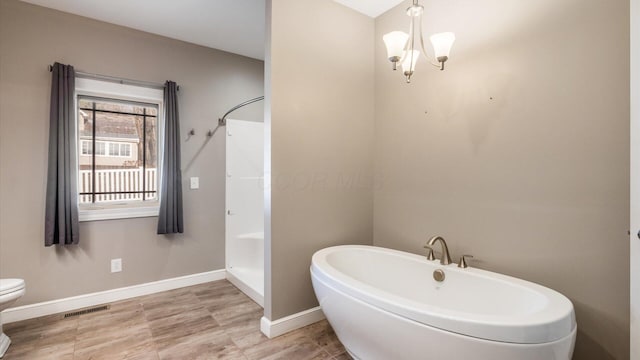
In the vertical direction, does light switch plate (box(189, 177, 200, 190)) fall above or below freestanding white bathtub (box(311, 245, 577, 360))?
above

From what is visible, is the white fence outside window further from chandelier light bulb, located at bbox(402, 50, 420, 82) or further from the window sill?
chandelier light bulb, located at bbox(402, 50, 420, 82)

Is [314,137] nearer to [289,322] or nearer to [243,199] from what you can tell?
[289,322]

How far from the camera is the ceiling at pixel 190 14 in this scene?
2531 mm

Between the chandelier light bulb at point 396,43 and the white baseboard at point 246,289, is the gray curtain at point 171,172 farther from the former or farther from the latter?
the chandelier light bulb at point 396,43

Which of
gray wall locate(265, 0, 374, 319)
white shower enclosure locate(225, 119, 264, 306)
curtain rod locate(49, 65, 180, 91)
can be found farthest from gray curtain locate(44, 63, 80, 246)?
gray wall locate(265, 0, 374, 319)

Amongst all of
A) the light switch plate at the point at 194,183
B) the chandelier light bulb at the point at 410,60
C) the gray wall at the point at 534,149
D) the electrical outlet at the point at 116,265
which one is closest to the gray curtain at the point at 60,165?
the electrical outlet at the point at 116,265

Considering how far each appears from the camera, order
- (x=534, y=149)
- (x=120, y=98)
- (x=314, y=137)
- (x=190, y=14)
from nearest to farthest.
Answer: (x=534, y=149) → (x=314, y=137) → (x=190, y=14) → (x=120, y=98)

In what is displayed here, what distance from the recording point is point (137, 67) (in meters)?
2.98

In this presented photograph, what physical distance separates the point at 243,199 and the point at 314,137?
63.9 inches

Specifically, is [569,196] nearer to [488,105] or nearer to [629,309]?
[629,309]

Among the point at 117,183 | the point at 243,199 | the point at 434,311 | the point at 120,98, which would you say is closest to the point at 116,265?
the point at 117,183

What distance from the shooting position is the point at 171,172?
3.04 meters

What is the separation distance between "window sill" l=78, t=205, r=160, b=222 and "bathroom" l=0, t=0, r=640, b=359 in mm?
74

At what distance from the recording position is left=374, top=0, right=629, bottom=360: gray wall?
4.91 ft
